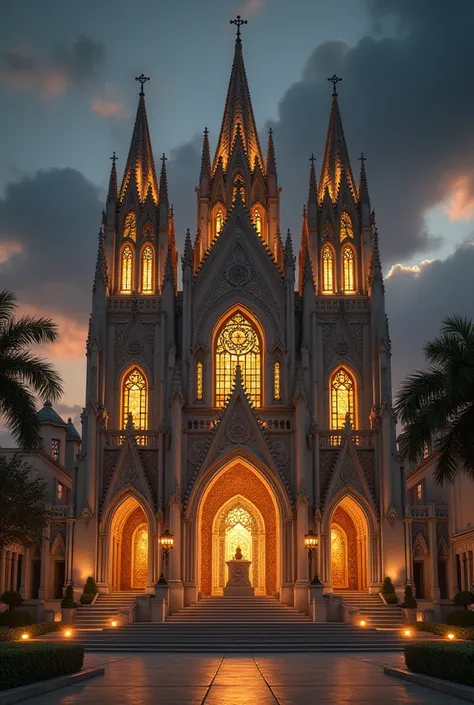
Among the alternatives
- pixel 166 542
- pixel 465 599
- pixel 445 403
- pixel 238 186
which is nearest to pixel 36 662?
pixel 445 403

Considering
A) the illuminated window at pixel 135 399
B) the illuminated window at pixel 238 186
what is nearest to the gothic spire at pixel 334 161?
the illuminated window at pixel 238 186

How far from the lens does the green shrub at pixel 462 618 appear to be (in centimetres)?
3950

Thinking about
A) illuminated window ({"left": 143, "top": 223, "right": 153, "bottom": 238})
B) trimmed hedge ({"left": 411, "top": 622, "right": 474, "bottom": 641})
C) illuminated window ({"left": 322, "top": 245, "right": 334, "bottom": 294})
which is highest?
illuminated window ({"left": 143, "top": 223, "right": 153, "bottom": 238})

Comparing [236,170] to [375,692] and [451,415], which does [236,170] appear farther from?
[375,692]

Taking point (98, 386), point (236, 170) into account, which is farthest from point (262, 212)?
point (98, 386)

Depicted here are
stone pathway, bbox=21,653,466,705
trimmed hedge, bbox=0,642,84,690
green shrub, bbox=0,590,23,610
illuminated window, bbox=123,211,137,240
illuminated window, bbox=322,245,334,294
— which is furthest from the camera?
illuminated window, bbox=123,211,137,240

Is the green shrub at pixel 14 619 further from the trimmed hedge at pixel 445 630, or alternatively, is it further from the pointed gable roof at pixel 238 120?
the pointed gable roof at pixel 238 120

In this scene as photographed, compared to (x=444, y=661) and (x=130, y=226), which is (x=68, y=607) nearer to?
(x=130, y=226)

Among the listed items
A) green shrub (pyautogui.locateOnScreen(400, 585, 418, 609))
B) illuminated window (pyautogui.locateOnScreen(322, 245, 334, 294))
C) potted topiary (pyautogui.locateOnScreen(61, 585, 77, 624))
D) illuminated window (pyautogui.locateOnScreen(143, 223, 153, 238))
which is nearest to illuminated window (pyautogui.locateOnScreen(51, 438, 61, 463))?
illuminated window (pyautogui.locateOnScreen(143, 223, 153, 238))

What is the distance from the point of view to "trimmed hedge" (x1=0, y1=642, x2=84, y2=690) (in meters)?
18.3

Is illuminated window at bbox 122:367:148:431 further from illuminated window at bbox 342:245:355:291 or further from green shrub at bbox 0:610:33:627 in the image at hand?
green shrub at bbox 0:610:33:627

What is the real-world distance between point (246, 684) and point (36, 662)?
4547mm

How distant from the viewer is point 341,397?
5431 centimetres

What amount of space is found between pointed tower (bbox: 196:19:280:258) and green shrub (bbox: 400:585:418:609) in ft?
68.5
